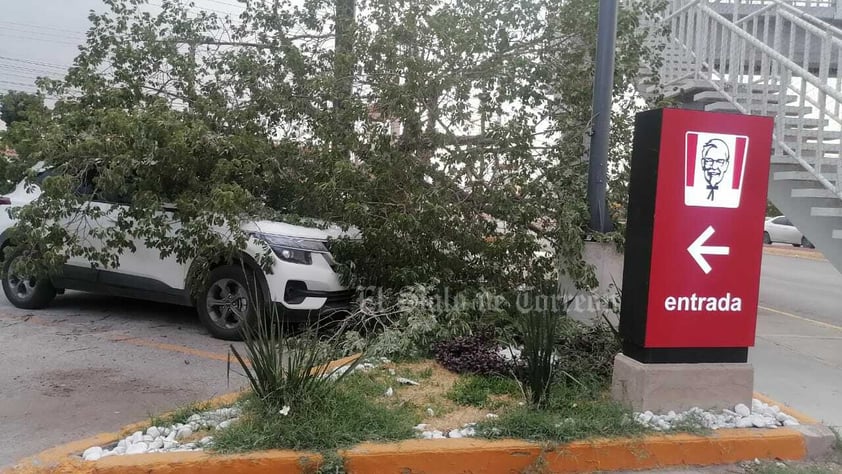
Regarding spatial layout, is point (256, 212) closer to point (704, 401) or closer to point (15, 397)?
point (15, 397)

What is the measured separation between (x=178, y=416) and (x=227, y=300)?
2.52 m

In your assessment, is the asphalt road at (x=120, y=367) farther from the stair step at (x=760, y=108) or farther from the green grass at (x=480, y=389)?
the stair step at (x=760, y=108)

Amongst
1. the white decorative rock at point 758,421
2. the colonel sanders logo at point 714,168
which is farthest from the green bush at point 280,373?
the white decorative rock at point 758,421

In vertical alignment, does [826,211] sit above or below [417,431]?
above

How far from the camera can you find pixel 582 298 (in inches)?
264

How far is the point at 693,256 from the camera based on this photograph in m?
4.59

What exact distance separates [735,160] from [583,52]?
3.47 m

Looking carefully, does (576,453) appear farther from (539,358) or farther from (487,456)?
(539,358)

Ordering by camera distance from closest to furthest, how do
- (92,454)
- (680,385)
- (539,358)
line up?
1. (92,454)
2. (539,358)
3. (680,385)

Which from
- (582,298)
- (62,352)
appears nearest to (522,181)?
(582,298)

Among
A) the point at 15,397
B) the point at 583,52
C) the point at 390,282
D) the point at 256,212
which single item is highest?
the point at 583,52

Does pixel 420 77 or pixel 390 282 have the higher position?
pixel 420 77

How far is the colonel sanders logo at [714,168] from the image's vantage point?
4.56 metres

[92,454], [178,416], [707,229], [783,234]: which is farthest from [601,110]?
[783,234]
